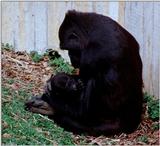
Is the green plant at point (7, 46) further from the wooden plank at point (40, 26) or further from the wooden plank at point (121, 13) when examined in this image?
the wooden plank at point (121, 13)

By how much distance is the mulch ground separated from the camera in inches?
248

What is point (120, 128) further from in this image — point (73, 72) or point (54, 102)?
point (73, 72)

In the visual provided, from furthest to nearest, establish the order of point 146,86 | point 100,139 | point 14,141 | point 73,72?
point 73,72 < point 146,86 < point 100,139 < point 14,141

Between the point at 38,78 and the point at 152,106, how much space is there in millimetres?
1579

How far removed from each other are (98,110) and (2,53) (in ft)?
7.35

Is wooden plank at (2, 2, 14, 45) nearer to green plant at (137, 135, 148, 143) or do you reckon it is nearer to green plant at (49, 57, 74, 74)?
Answer: green plant at (49, 57, 74, 74)

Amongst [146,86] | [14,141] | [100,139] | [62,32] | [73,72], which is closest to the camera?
[14,141]

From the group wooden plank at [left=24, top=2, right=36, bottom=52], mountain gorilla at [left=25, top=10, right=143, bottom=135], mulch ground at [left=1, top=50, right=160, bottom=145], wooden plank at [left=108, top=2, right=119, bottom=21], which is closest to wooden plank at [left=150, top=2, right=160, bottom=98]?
mulch ground at [left=1, top=50, right=160, bottom=145]

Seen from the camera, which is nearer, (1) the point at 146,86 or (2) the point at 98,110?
(2) the point at 98,110

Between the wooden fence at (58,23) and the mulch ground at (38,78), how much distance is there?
24cm

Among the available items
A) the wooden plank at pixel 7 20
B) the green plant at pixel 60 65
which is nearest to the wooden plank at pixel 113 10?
the green plant at pixel 60 65

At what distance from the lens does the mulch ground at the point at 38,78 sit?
6289 mm

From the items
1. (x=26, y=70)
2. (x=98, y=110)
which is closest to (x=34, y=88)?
(x=26, y=70)

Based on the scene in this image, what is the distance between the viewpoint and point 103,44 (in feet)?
20.9
